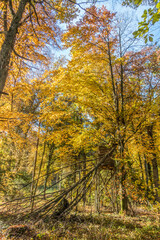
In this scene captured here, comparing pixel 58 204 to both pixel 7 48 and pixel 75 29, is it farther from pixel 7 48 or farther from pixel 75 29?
pixel 75 29

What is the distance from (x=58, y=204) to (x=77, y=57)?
433 cm

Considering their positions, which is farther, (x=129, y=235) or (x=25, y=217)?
(x=129, y=235)

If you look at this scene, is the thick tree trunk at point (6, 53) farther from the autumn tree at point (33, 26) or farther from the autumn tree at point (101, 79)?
the autumn tree at point (101, 79)

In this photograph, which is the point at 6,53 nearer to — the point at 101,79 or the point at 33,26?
the point at 33,26

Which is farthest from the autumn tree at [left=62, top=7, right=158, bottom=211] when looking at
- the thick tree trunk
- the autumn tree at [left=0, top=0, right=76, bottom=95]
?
the thick tree trunk

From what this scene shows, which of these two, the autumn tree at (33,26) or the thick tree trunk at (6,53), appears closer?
the thick tree trunk at (6,53)

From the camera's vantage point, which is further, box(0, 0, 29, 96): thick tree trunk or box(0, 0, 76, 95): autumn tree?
box(0, 0, 76, 95): autumn tree

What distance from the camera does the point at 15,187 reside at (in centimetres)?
756

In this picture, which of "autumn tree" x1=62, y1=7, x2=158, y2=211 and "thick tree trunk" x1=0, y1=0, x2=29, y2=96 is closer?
"thick tree trunk" x1=0, y1=0, x2=29, y2=96

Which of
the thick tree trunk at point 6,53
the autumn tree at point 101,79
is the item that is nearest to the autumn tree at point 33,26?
the thick tree trunk at point 6,53

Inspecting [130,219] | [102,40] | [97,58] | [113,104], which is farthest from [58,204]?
[102,40]

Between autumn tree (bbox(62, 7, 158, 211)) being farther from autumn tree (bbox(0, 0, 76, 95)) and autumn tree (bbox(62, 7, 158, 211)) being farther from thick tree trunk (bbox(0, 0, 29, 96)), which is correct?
thick tree trunk (bbox(0, 0, 29, 96))

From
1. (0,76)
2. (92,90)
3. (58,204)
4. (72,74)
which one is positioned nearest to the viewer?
(58,204)

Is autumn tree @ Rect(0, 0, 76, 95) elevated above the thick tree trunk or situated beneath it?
elevated above
